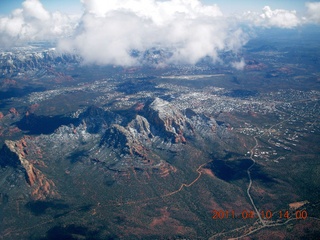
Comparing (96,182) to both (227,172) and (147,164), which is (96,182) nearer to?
(147,164)

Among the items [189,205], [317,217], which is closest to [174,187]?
[189,205]

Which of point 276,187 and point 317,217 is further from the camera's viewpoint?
point 276,187

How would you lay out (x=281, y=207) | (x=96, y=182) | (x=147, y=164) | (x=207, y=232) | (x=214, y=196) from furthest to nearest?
(x=147, y=164) → (x=96, y=182) → (x=214, y=196) → (x=281, y=207) → (x=207, y=232)
